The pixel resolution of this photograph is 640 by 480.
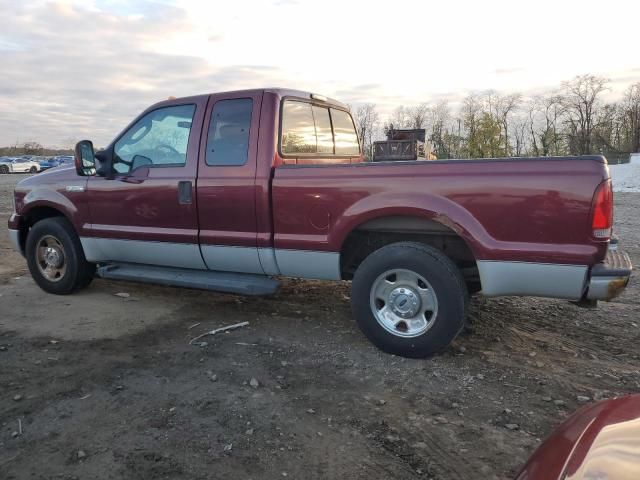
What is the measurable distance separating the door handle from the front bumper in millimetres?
3373

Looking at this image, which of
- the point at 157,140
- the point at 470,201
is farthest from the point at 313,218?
the point at 157,140

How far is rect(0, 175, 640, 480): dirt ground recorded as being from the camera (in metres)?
2.72

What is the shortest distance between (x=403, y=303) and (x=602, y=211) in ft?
4.93

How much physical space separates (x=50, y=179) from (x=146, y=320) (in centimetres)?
209

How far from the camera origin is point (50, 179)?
18.6ft

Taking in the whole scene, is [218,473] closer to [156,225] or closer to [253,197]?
[253,197]

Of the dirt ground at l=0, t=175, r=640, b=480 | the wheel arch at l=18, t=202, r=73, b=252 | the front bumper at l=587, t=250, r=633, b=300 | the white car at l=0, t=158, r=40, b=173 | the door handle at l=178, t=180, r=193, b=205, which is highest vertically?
the white car at l=0, t=158, r=40, b=173

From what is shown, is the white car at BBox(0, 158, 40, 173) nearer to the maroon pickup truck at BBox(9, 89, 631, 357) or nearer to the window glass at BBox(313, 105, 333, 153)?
the maroon pickup truck at BBox(9, 89, 631, 357)

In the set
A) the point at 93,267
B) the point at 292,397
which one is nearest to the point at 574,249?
the point at 292,397

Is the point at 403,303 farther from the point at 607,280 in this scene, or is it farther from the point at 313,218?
the point at 607,280

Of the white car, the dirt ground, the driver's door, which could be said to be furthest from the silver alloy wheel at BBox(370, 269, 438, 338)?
the white car

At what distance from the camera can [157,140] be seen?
5117 mm

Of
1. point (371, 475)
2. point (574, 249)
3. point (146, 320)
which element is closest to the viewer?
point (371, 475)

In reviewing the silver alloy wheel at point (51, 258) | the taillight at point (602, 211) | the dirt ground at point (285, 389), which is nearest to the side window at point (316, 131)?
the dirt ground at point (285, 389)
